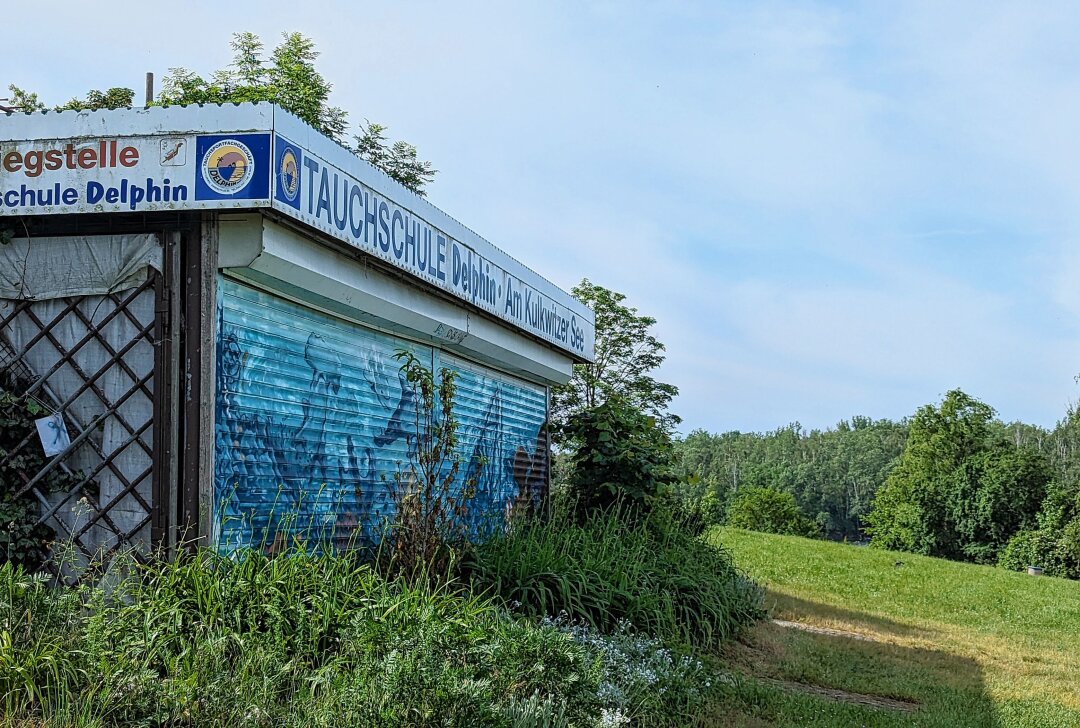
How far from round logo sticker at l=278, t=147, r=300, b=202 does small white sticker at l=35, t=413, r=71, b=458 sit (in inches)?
82.3

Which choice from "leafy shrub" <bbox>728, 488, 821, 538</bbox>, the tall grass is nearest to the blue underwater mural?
the tall grass

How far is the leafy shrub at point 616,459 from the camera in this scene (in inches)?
489

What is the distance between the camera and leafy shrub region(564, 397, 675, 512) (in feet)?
40.7

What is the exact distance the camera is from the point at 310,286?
739cm

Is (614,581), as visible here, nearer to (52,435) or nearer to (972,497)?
(52,435)

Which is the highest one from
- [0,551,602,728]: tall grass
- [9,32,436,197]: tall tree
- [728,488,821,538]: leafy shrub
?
[9,32,436,197]: tall tree

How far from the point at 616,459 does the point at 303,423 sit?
556cm

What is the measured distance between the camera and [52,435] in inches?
264

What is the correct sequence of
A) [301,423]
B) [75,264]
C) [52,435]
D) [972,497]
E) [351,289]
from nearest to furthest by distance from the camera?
[52,435], [75,264], [301,423], [351,289], [972,497]

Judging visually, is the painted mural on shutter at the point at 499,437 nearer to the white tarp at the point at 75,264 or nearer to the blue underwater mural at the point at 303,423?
the blue underwater mural at the point at 303,423

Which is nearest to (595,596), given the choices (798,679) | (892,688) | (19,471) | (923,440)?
(798,679)

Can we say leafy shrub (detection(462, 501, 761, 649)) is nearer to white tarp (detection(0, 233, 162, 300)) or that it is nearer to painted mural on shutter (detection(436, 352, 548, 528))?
painted mural on shutter (detection(436, 352, 548, 528))

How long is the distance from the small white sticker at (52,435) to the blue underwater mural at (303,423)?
1.03 metres

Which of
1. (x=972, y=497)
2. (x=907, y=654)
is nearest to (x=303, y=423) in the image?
(x=907, y=654)
